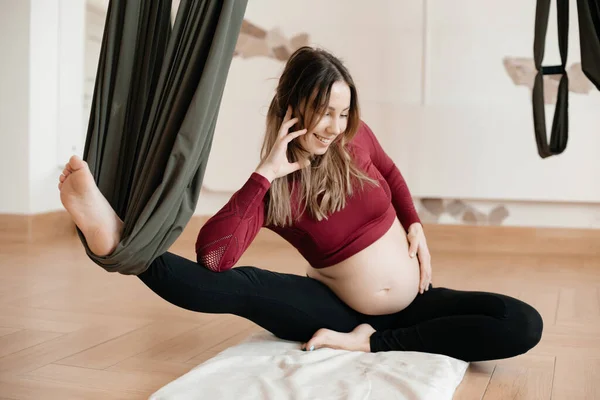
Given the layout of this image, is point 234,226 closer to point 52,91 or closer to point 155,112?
point 155,112

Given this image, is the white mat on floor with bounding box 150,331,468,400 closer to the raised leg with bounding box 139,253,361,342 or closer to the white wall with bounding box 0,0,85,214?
the raised leg with bounding box 139,253,361,342

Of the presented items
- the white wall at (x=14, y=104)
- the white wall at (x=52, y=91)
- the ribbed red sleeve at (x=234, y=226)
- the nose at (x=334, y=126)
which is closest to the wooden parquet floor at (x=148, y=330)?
the ribbed red sleeve at (x=234, y=226)

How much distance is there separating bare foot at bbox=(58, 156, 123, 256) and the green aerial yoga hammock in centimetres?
3

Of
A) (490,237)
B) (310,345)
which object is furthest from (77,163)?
(490,237)

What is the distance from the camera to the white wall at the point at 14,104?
4000mm

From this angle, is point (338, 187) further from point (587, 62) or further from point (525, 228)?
point (525, 228)

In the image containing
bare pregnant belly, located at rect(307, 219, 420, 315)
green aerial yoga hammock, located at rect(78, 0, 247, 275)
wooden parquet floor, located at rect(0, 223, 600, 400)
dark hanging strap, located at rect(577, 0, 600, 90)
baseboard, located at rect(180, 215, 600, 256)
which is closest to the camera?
green aerial yoga hammock, located at rect(78, 0, 247, 275)

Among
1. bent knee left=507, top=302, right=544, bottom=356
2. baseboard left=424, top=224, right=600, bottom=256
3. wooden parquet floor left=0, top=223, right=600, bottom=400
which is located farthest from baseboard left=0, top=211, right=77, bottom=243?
bent knee left=507, top=302, right=544, bottom=356

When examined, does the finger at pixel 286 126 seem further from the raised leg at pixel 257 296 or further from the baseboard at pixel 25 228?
the baseboard at pixel 25 228

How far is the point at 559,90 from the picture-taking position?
7.88 ft

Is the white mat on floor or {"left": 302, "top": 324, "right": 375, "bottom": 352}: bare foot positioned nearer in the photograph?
the white mat on floor

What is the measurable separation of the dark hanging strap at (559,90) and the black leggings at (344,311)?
0.78 meters

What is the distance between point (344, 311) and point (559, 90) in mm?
1030

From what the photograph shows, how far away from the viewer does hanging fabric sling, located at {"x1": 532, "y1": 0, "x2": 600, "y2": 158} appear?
2.02 m
